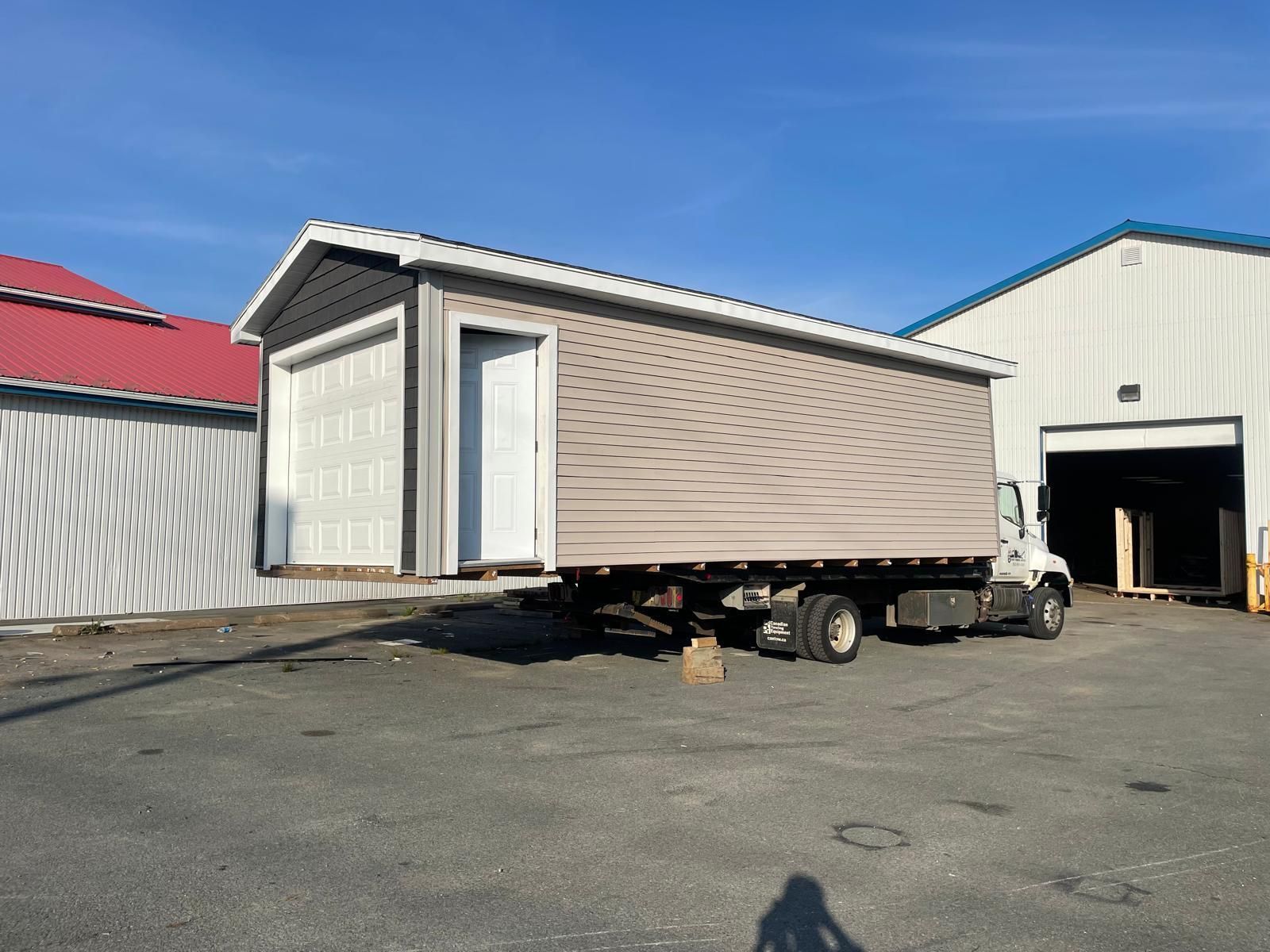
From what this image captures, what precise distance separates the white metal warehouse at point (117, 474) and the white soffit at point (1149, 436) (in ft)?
55.7

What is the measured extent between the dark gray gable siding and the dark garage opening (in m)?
23.9

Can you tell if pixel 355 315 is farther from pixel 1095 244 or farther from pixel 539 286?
pixel 1095 244

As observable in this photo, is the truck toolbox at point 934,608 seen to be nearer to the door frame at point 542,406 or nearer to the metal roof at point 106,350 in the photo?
the door frame at point 542,406

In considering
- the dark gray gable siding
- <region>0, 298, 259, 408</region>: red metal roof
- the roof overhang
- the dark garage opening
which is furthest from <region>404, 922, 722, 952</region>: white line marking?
the dark garage opening

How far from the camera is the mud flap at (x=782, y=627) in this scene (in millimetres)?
12805

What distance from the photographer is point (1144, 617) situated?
2106 centimetres

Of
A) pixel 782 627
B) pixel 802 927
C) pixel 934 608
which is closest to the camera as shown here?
pixel 802 927

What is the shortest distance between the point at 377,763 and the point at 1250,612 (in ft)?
67.5

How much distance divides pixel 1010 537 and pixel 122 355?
16.1 m

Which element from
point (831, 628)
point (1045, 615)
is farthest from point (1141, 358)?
point (831, 628)

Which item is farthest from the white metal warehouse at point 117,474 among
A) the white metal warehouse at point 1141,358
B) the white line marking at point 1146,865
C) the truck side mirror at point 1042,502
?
the white metal warehouse at point 1141,358

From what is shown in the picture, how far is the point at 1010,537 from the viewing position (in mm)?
16656

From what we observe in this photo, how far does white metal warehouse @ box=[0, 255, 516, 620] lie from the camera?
16578mm

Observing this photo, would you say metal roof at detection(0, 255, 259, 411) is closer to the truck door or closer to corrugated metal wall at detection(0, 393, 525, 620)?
corrugated metal wall at detection(0, 393, 525, 620)
